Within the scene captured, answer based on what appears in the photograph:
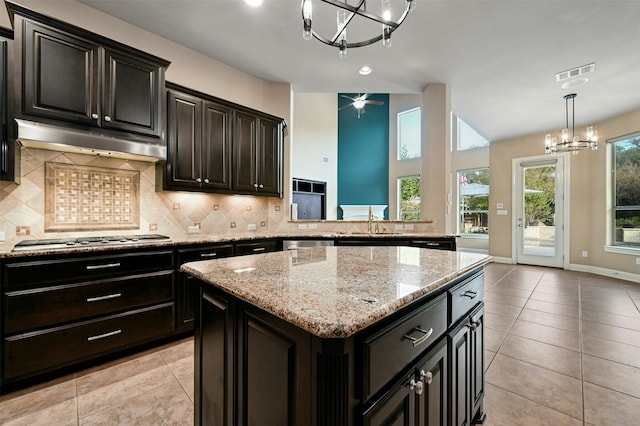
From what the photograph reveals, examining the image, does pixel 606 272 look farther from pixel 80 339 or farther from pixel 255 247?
pixel 80 339

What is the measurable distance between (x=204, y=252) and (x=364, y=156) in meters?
7.29

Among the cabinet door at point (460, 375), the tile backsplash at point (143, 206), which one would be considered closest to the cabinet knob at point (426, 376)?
the cabinet door at point (460, 375)

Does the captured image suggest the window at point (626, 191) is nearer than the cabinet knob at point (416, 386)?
No

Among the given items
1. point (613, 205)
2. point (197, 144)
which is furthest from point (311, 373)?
point (613, 205)

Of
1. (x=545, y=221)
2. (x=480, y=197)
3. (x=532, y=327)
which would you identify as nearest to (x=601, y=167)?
(x=545, y=221)

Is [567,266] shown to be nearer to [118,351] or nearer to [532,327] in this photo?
[532,327]

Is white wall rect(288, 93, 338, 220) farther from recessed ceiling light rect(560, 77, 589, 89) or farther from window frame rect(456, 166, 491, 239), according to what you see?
recessed ceiling light rect(560, 77, 589, 89)

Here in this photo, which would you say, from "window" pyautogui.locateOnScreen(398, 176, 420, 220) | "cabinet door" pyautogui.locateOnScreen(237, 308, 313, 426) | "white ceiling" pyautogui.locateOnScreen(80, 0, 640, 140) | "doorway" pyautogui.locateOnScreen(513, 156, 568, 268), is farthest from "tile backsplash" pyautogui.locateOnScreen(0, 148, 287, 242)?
"window" pyautogui.locateOnScreen(398, 176, 420, 220)

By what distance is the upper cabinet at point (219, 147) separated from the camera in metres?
2.80

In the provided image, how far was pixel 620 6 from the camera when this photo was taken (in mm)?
2461

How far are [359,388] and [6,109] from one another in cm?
279

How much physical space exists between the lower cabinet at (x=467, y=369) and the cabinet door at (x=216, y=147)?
2.70 metres

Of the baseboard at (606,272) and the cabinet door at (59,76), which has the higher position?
the cabinet door at (59,76)

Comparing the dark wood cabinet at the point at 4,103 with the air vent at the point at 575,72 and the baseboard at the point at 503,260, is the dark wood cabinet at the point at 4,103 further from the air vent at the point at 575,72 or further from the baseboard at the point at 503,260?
the baseboard at the point at 503,260
